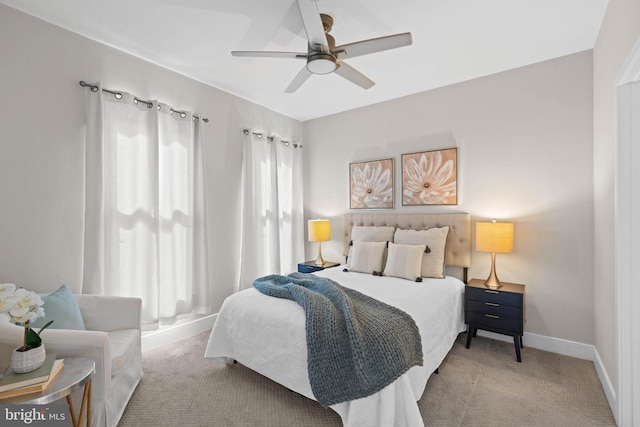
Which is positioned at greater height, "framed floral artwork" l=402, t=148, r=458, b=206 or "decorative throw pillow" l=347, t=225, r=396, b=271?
"framed floral artwork" l=402, t=148, r=458, b=206

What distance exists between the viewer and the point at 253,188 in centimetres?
388

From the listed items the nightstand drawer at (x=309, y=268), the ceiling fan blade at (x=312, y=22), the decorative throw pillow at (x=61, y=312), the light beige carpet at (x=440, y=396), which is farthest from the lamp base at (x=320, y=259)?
the ceiling fan blade at (x=312, y=22)

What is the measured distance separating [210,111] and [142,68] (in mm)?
768

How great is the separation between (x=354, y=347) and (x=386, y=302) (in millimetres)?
656

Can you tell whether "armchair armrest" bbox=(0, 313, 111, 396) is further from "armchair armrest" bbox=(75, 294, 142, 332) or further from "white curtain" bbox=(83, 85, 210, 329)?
"white curtain" bbox=(83, 85, 210, 329)

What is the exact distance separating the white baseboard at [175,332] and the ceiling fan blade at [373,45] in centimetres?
303

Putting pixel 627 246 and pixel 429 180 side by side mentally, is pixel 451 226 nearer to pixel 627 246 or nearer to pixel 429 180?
pixel 429 180

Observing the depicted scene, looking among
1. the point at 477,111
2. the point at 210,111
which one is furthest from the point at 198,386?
the point at 477,111

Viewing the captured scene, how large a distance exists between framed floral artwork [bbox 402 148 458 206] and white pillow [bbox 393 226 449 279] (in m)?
0.42

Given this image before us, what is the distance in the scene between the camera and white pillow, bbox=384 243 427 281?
10.0 feet

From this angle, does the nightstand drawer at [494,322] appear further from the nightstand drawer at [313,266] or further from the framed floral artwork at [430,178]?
the nightstand drawer at [313,266]

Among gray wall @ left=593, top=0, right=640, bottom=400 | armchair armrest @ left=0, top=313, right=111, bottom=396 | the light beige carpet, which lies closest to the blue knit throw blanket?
the light beige carpet

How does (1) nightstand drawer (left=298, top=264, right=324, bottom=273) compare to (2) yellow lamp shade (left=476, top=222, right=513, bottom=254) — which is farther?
(1) nightstand drawer (left=298, top=264, right=324, bottom=273)
